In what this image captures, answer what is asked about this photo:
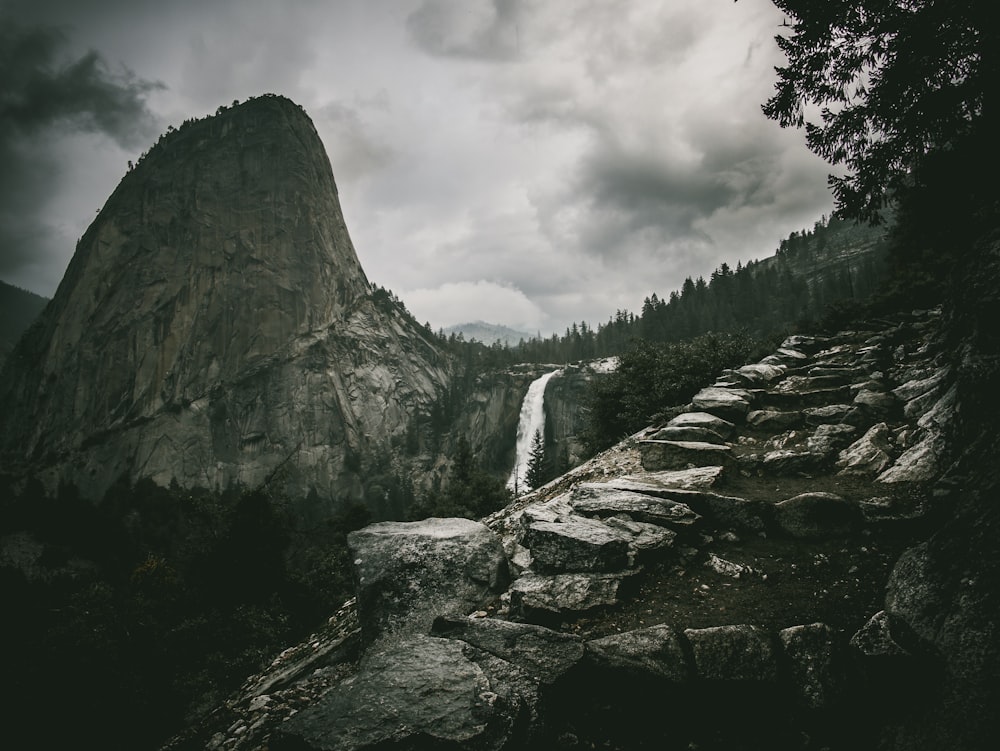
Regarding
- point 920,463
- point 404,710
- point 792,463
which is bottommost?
point 404,710

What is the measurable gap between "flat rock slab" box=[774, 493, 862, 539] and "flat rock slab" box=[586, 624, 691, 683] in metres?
2.51

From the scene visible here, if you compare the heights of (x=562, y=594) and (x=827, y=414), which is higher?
(x=827, y=414)

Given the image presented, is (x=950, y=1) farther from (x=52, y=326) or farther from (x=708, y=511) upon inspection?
(x=52, y=326)

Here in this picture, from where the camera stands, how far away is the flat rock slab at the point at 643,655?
3408 millimetres

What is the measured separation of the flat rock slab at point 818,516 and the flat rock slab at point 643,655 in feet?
8.25

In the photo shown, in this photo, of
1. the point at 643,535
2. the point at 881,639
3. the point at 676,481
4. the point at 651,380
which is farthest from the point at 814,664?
the point at 651,380

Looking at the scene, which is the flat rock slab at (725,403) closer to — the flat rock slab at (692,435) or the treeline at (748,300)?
the flat rock slab at (692,435)

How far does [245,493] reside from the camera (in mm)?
23531

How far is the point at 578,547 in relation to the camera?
4.90 m

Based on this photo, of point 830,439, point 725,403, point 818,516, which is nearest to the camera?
point 818,516

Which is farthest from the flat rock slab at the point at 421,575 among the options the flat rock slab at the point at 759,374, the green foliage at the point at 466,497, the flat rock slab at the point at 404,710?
the green foliage at the point at 466,497

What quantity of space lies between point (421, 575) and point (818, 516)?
186 inches

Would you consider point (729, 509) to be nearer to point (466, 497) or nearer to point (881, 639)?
point (881, 639)

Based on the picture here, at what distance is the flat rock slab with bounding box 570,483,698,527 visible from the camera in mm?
5465
